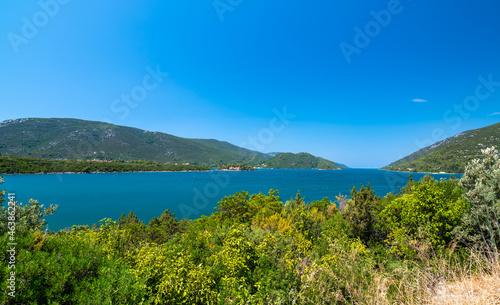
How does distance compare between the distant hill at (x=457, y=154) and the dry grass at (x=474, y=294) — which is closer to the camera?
the dry grass at (x=474, y=294)

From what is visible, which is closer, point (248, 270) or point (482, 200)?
point (248, 270)

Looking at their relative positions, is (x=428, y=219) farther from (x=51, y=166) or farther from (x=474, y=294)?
(x=51, y=166)

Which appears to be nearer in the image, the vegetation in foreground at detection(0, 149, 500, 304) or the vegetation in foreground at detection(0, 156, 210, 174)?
the vegetation in foreground at detection(0, 149, 500, 304)

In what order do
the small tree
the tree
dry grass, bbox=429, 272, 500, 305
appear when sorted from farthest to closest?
the tree → the small tree → dry grass, bbox=429, 272, 500, 305

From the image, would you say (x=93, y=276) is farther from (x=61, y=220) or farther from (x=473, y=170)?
(x=61, y=220)

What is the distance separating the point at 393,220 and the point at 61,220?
63078mm

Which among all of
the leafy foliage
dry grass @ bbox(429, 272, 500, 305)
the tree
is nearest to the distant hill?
the tree

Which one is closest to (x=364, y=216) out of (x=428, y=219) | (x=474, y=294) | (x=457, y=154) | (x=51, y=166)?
(x=428, y=219)

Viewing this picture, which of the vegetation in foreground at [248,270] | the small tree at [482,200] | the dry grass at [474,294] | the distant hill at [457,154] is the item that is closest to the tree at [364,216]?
the vegetation in foreground at [248,270]

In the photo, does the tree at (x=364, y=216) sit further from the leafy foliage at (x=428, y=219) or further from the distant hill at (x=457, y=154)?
the distant hill at (x=457, y=154)

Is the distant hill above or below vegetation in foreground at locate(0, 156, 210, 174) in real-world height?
above

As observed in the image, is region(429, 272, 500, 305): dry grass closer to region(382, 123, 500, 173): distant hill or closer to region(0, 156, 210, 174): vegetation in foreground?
region(382, 123, 500, 173): distant hill

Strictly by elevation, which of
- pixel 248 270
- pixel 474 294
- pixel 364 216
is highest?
pixel 474 294

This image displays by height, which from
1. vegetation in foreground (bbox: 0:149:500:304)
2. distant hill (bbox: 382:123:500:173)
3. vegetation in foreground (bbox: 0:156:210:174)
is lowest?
vegetation in foreground (bbox: 0:156:210:174)
